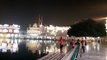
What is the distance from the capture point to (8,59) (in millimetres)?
29391

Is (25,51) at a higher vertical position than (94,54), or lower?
lower

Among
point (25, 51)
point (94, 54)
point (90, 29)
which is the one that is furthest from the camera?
point (90, 29)

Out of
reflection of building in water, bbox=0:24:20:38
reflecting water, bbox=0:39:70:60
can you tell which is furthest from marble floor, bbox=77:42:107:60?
reflection of building in water, bbox=0:24:20:38

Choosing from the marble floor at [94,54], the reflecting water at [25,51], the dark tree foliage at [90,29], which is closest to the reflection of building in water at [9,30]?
the dark tree foliage at [90,29]

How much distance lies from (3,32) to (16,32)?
922 centimetres

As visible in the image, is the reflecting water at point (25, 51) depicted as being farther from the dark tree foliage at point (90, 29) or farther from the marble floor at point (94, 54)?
the dark tree foliage at point (90, 29)

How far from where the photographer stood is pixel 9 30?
17700 cm

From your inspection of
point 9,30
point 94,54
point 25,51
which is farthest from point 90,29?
point 9,30

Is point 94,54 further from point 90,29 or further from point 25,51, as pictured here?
point 90,29

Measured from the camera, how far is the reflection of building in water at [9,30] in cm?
17362

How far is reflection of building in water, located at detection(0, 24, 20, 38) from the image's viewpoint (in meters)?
174

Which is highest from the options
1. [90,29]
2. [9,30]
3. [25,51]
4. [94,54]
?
[9,30]

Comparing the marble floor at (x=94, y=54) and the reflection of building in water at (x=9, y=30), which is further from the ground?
the reflection of building in water at (x=9, y=30)

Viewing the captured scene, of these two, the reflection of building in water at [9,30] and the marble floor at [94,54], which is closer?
the marble floor at [94,54]
